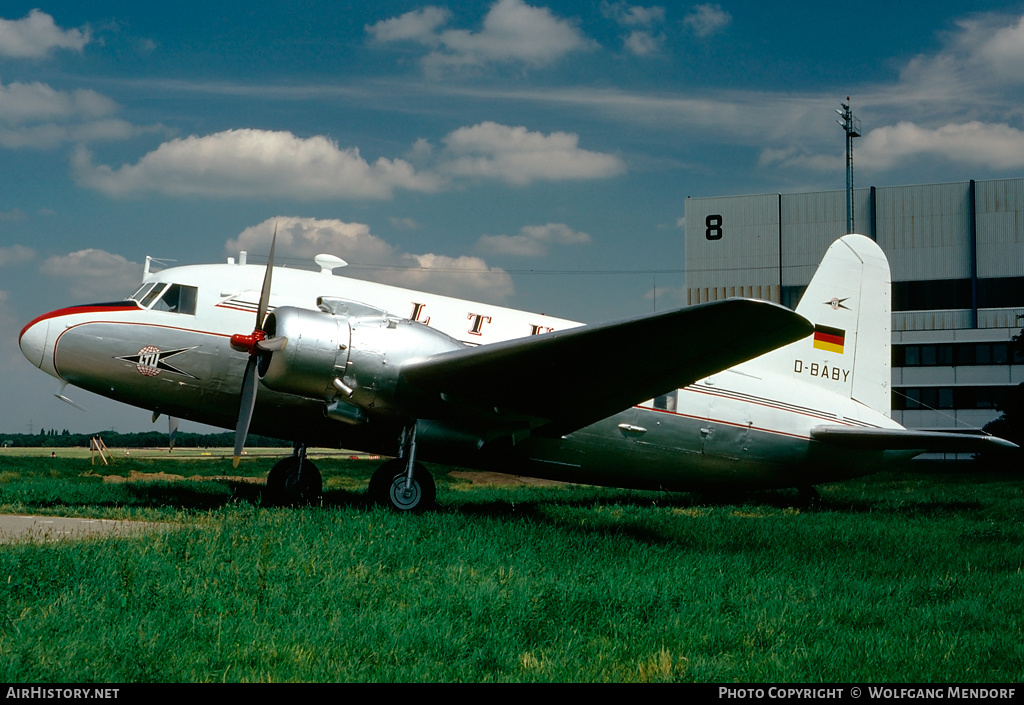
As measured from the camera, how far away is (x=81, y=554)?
6.79 m

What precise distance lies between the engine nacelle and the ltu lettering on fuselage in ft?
25.7

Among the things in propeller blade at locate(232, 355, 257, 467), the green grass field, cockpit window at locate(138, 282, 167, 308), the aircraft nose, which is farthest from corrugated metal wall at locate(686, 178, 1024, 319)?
the aircraft nose

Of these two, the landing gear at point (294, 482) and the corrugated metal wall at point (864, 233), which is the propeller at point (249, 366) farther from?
the corrugated metal wall at point (864, 233)

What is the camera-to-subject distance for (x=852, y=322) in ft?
52.3

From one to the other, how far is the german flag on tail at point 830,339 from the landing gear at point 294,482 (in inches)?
387

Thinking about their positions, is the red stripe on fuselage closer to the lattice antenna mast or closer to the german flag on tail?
the german flag on tail

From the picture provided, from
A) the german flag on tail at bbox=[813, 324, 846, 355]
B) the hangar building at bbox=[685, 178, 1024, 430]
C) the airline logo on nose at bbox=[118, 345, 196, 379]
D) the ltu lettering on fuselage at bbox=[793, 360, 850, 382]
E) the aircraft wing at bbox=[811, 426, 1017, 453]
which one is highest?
the hangar building at bbox=[685, 178, 1024, 430]

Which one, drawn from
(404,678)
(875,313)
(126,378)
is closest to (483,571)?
(404,678)

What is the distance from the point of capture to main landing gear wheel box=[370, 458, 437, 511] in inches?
433

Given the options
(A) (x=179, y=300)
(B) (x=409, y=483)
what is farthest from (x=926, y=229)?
(A) (x=179, y=300)

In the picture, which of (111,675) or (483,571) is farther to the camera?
(483,571)

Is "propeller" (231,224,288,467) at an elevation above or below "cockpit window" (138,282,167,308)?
below
